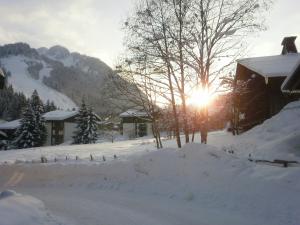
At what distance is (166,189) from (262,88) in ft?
56.0

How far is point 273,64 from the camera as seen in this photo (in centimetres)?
2567

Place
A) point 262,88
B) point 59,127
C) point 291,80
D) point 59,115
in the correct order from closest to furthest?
point 291,80 < point 262,88 < point 59,127 < point 59,115

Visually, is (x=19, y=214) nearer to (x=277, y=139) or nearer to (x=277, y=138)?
(x=277, y=139)

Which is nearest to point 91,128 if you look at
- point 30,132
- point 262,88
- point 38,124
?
point 38,124

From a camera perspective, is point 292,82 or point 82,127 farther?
point 82,127

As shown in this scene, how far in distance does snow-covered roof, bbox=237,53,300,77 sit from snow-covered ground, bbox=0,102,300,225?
7889 mm

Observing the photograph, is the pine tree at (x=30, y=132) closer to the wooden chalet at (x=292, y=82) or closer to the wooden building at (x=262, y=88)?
the wooden building at (x=262, y=88)

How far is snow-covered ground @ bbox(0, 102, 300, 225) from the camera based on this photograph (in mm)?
8492

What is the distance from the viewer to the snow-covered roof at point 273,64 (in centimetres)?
2353

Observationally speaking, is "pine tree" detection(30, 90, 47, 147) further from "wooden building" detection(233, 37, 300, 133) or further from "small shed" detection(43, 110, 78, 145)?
"wooden building" detection(233, 37, 300, 133)

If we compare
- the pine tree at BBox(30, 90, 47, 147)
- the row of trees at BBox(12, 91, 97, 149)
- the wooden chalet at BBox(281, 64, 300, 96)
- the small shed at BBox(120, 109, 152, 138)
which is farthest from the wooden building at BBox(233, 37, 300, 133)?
the small shed at BBox(120, 109, 152, 138)

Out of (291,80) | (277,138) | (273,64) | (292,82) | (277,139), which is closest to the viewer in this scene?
(291,80)

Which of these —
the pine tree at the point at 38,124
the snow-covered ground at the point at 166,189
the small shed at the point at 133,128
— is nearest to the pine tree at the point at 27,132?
the pine tree at the point at 38,124

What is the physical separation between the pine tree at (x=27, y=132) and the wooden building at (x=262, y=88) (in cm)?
3125
